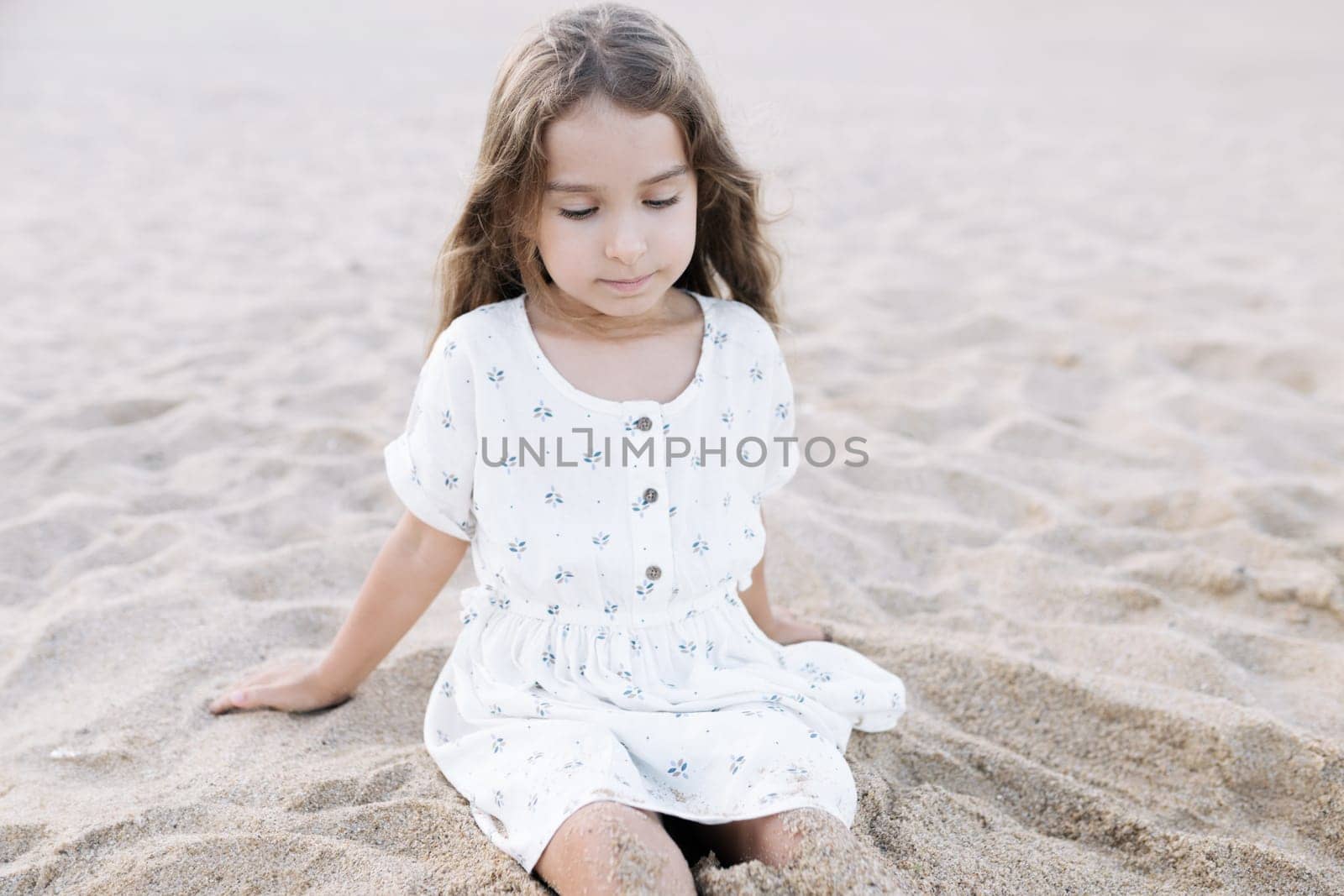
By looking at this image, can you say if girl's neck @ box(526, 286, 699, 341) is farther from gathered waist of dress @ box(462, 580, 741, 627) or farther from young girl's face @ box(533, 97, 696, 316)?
gathered waist of dress @ box(462, 580, 741, 627)

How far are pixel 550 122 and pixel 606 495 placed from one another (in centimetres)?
57

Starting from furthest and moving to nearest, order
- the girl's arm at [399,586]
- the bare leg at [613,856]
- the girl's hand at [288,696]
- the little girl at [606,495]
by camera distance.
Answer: the girl's hand at [288,696]
the girl's arm at [399,586]
the little girl at [606,495]
the bare leg at [613,856]

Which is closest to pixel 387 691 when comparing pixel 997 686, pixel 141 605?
pixel 141 605

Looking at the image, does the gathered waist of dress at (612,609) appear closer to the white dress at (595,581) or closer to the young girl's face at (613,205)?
the white dress at (595,581)

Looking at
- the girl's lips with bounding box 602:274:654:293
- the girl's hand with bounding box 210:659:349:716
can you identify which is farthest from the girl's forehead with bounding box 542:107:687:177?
the girl's hand with bounding box 210:659:349:716

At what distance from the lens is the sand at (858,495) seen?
1833 mm

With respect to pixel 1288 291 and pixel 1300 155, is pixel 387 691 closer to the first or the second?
pixel 1288 291

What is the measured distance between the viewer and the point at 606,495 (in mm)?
1829

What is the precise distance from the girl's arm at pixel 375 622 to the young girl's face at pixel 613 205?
1.65 feet

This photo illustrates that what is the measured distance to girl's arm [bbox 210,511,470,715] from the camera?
6.41 ft

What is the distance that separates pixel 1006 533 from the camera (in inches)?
112

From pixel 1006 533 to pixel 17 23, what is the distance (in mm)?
10351

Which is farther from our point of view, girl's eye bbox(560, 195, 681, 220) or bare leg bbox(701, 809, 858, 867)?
girl's eye bbox(560, 195, 681, 220)

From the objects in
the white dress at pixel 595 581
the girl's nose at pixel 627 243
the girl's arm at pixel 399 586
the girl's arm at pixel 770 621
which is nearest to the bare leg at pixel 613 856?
the white dress at pixel 595 581
